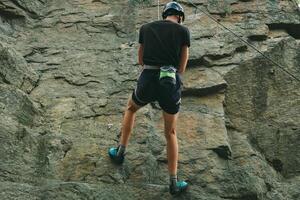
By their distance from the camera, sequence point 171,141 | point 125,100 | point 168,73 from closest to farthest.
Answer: point 168,73, point 171,141, point 125,100

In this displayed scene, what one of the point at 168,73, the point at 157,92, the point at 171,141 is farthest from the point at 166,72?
the point at 171,141

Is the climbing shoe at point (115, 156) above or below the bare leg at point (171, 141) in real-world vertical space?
below

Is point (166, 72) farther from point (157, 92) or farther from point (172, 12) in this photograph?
point (172, 12)

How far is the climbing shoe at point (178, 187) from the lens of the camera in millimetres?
7602

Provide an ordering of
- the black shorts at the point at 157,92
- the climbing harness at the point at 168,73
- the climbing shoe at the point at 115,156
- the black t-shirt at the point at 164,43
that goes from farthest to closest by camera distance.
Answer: the climbing shoe at the point at 115,156 → the black t-shirt at the point at 164,43 → the black shorts at the point at 157,92 → the climbing harness at the point at 168,73

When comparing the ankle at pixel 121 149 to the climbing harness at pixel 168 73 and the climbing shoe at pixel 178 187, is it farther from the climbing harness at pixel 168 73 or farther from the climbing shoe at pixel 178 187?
the climbing harness at pixel 168 73

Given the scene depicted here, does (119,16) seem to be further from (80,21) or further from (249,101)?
(249,101)

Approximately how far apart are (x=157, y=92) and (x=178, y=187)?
1357 mm

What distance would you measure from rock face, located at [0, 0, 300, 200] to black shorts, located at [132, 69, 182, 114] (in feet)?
3.75

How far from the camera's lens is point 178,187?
764cm

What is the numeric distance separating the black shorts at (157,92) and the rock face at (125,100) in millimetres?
1144

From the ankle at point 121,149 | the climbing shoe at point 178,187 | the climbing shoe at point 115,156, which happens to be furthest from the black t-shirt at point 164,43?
the climbing shoe at point 178,187

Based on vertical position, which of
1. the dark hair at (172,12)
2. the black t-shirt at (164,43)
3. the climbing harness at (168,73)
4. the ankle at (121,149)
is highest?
the dark hair at (172,12)

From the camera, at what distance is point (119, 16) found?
1221 cm
